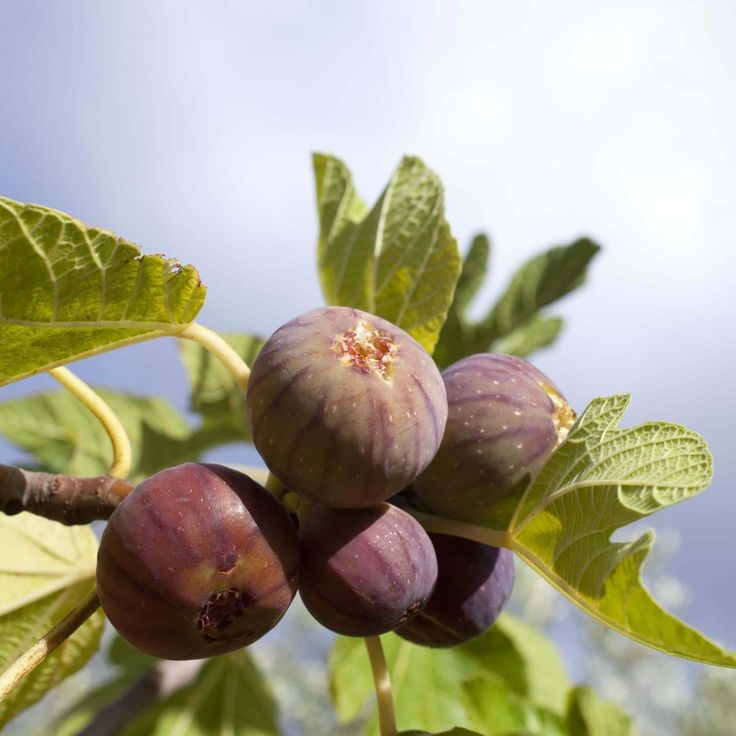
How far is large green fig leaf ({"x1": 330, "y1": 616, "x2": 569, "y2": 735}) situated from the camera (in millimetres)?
2303

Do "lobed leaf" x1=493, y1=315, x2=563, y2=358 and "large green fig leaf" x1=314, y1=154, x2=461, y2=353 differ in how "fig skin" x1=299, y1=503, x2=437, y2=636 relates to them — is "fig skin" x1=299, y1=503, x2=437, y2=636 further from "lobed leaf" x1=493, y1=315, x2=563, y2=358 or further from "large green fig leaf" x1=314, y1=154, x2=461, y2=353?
"lobed leaf" x1=493, y1=315, x2=563, y2=358

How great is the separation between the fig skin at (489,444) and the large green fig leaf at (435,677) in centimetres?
111

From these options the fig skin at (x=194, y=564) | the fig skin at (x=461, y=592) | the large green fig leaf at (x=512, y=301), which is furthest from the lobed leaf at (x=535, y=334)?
the fig skin at (x=194, y=564)

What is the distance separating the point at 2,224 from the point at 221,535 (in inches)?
19.1

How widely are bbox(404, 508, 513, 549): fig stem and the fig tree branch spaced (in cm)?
47

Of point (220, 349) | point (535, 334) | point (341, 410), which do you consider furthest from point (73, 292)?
point (535, 334)

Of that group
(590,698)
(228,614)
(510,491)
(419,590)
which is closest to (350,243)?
(510,491)

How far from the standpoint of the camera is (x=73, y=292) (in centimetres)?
122

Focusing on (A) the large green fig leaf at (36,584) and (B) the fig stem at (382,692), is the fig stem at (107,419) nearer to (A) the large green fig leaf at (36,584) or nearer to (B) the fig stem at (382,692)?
(A) the large green fig leaf at (36,584)

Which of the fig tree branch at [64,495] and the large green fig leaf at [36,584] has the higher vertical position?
the fig tree branch at [64,495]

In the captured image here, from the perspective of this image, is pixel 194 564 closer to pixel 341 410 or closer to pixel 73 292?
pixel 341 410

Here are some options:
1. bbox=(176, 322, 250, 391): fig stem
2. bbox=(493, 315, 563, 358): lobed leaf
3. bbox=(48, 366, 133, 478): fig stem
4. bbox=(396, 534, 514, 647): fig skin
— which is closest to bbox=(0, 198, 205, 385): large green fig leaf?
bbox=(176, 322, 250, 391): fig stem

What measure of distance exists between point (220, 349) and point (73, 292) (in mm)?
266

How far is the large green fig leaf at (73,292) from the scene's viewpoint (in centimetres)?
113
